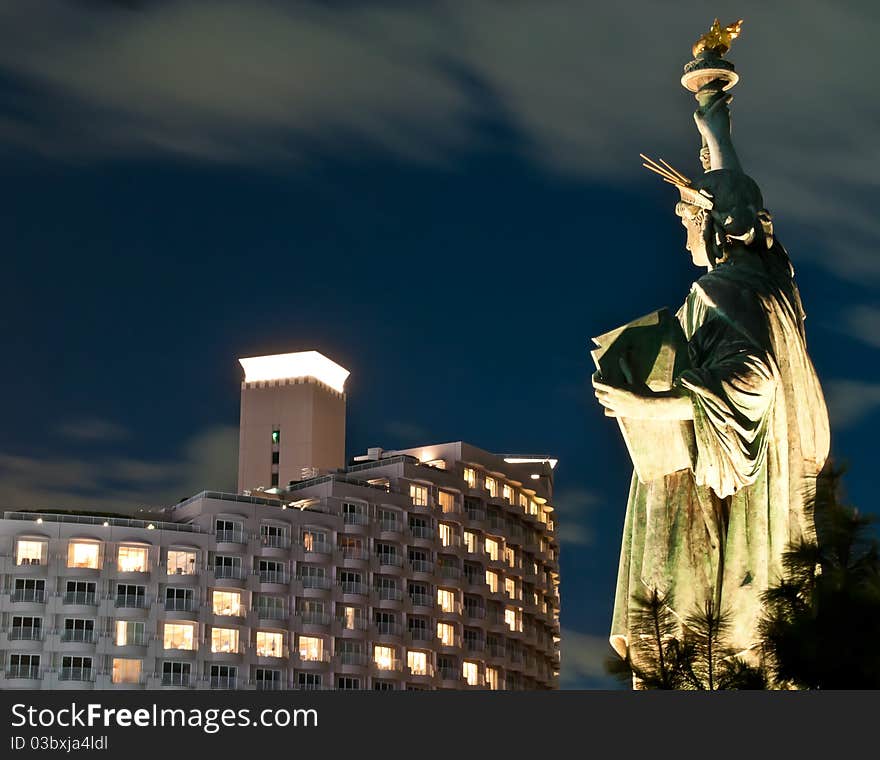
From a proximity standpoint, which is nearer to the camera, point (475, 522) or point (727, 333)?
point (727, 333)

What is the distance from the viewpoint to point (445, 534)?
120m

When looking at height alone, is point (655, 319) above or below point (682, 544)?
above

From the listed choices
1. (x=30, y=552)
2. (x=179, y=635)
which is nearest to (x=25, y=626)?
(x=30, y=552)

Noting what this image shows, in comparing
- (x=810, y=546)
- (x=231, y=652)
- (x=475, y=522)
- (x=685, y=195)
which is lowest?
(x=810, y=546)

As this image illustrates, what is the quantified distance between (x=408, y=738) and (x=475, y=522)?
367 feet

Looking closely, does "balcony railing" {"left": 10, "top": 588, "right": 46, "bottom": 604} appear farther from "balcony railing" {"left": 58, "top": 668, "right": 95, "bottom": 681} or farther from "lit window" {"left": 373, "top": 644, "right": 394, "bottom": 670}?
"lit window" {"left": 373, "top": 644, "right": 394, "bottom": 670}

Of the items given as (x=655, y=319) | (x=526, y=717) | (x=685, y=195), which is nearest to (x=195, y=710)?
(x=526, y=717)

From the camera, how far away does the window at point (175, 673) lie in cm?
10094

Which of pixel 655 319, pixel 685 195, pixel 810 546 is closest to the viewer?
pixel 810 546

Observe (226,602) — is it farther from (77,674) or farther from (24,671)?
(24,671)

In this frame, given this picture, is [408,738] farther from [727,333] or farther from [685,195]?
[685,195]

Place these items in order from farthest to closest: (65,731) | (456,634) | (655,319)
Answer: (456,634)
(655,319)
(65,731)

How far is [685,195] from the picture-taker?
781 inches

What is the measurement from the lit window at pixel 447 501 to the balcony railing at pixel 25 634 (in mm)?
32426
